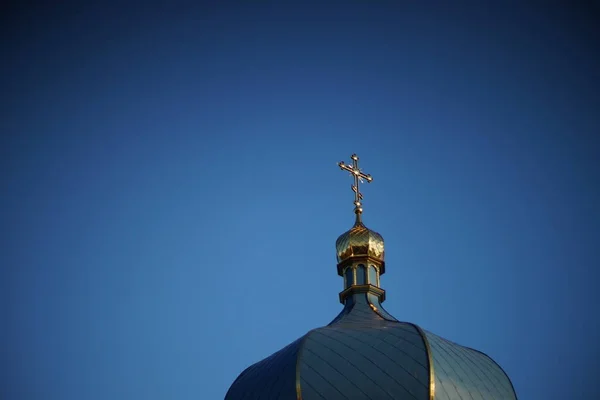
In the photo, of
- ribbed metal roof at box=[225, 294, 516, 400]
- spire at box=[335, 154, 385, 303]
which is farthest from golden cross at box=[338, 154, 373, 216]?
ribbed metal roof at box=[225, 294, 516, 400]

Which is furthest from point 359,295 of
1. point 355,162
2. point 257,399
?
point 257,399

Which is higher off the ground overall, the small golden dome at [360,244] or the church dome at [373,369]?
the small golden dome at [360,244]

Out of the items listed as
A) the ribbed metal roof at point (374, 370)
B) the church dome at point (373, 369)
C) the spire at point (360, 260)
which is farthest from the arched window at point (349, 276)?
the ribbed metal roof at point (374, 370)

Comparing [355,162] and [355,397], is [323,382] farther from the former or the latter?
[355,162]

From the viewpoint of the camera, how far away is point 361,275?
2294 centimetres

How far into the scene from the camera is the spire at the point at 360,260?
22703mm

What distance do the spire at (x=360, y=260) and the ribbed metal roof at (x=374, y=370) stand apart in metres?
3.07

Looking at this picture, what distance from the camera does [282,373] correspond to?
704 inches

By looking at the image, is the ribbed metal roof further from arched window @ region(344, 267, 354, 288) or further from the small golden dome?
the small golden dome

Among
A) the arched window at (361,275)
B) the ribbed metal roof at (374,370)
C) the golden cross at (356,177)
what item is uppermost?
the golden cross at (356,177)

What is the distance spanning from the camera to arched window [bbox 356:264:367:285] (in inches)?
896

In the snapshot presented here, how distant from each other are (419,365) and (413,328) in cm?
136

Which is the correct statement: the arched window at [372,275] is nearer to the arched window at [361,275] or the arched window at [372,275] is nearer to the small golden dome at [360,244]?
the arched window at [361,275]

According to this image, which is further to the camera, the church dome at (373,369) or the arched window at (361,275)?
the arched window at (361,275)
